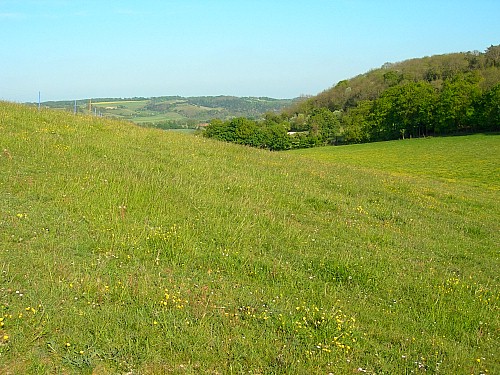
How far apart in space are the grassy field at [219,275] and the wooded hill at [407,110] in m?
52.3

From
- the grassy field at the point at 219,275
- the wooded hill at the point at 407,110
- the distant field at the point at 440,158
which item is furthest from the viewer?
the wooded hill at the point at 407,110

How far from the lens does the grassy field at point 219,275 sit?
486 cm

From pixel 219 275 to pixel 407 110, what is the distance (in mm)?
84312

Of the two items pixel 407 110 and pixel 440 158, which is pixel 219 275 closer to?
pixel 440 158

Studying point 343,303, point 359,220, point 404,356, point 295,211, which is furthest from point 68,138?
point 404,356

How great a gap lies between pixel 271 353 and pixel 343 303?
6.23 ft

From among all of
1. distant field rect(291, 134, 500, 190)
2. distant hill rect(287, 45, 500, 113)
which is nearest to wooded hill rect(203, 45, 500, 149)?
distant hill rect(287, 45, 500, 113)

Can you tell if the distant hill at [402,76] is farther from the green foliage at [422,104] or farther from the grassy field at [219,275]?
the grassy field at [219,275]

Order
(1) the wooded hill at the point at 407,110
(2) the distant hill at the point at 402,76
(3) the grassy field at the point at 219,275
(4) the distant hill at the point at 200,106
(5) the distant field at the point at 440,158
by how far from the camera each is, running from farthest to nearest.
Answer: (2) the distant hill at the point at 402,76 < (4) the distant hill at the point at 200,106 < (1) the wooded hill at the point at 407,110 < (5) the distant field at the point at 440,158 < (3) the grassy field at the point at 219,275

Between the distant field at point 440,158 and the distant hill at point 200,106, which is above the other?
the distant hill at point 200,106

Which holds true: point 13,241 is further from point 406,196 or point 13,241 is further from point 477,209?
point 477,209

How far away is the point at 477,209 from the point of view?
56.3ft

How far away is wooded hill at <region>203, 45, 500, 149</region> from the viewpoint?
251ft

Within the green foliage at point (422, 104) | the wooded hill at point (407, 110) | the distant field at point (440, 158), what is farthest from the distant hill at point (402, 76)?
the distant field at point (440, 158)
